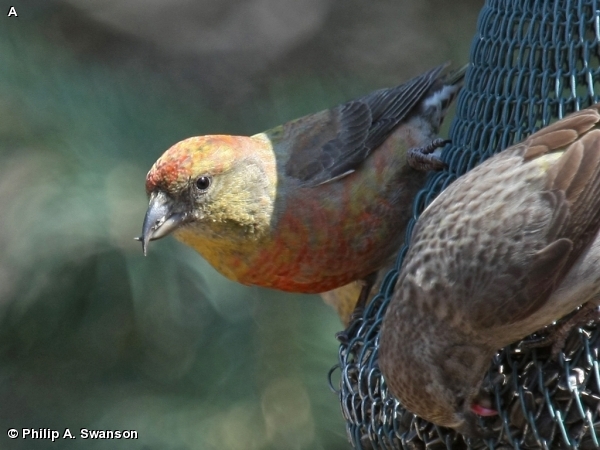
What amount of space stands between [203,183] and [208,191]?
43 millimetres

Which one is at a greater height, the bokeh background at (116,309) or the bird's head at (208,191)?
the bird's head at (208,191)

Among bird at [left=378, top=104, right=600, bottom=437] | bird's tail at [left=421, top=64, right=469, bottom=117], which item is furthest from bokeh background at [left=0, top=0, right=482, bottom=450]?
bird at [left=378, top=104, right=600, bottom=437]

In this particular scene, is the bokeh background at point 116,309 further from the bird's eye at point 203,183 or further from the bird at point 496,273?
the bird at point 496,273

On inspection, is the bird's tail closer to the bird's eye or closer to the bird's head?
the bird's head

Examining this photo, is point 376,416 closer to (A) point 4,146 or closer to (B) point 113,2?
(A) point 4,146

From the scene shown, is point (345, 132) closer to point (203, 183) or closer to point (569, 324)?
point (203, 183)

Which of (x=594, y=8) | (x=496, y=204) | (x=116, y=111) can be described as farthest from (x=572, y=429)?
(x=116, y=111)

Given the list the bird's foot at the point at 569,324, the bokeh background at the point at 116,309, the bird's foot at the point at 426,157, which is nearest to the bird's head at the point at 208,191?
the bird's foot at the point at 426,157

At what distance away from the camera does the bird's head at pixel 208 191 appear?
421cm

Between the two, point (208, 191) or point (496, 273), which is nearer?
point (496, 273)

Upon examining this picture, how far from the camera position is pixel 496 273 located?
284 cm

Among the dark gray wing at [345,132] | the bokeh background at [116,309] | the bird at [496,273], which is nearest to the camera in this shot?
the bird at [496,273]

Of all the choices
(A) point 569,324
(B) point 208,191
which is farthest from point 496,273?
(B) point 208,191

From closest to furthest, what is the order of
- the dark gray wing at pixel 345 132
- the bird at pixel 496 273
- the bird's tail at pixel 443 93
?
the bird at pixel 496 273
the dark gray wing at pixel 345 132
the bird's tail at pixel 443 93
